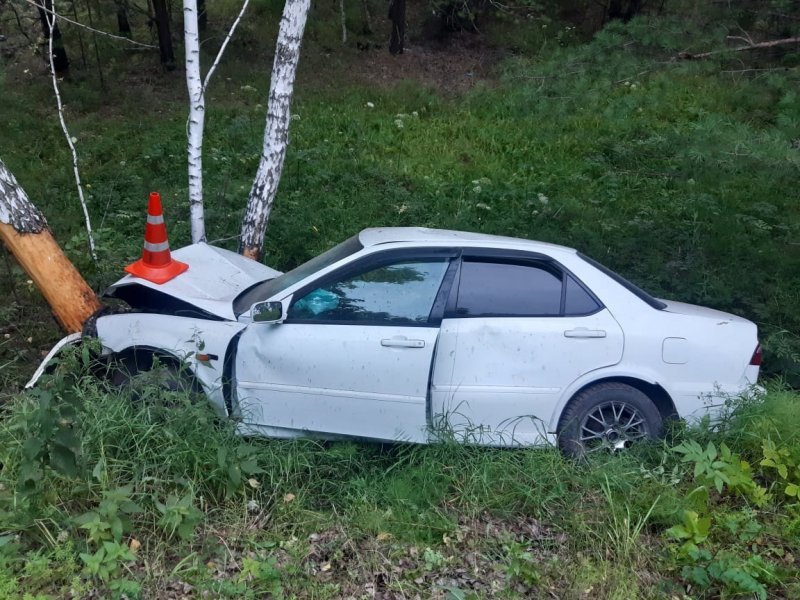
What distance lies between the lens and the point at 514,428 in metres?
4.73

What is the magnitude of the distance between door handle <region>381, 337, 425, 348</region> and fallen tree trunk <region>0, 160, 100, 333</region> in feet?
9.16

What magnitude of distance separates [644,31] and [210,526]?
18.6ft

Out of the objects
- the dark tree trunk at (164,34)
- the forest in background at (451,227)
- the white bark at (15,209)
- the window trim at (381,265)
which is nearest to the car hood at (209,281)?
the window trim at (381,265)

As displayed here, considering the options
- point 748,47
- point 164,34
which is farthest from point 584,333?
point 164,34

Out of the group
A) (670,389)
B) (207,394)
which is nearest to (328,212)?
(207,394)

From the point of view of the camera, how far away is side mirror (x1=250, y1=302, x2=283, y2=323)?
465cm

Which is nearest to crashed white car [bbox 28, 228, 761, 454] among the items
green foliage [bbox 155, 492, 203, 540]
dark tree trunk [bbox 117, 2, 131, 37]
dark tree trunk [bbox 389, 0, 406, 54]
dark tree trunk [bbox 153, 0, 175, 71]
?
green foliage [bbox 155, 492, 203, 540]

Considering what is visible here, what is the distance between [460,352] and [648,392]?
4.17 ft

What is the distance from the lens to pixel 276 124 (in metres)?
7.46

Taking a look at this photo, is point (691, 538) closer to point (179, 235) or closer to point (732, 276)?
point (732, 276)

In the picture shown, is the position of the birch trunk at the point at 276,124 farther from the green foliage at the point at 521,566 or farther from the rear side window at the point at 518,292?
the green foliage at the point at 521,566

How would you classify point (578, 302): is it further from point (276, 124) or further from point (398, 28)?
point (398, 28)

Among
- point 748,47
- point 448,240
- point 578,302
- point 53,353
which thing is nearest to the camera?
point 578,302

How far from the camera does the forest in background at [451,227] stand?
3.79 metres
